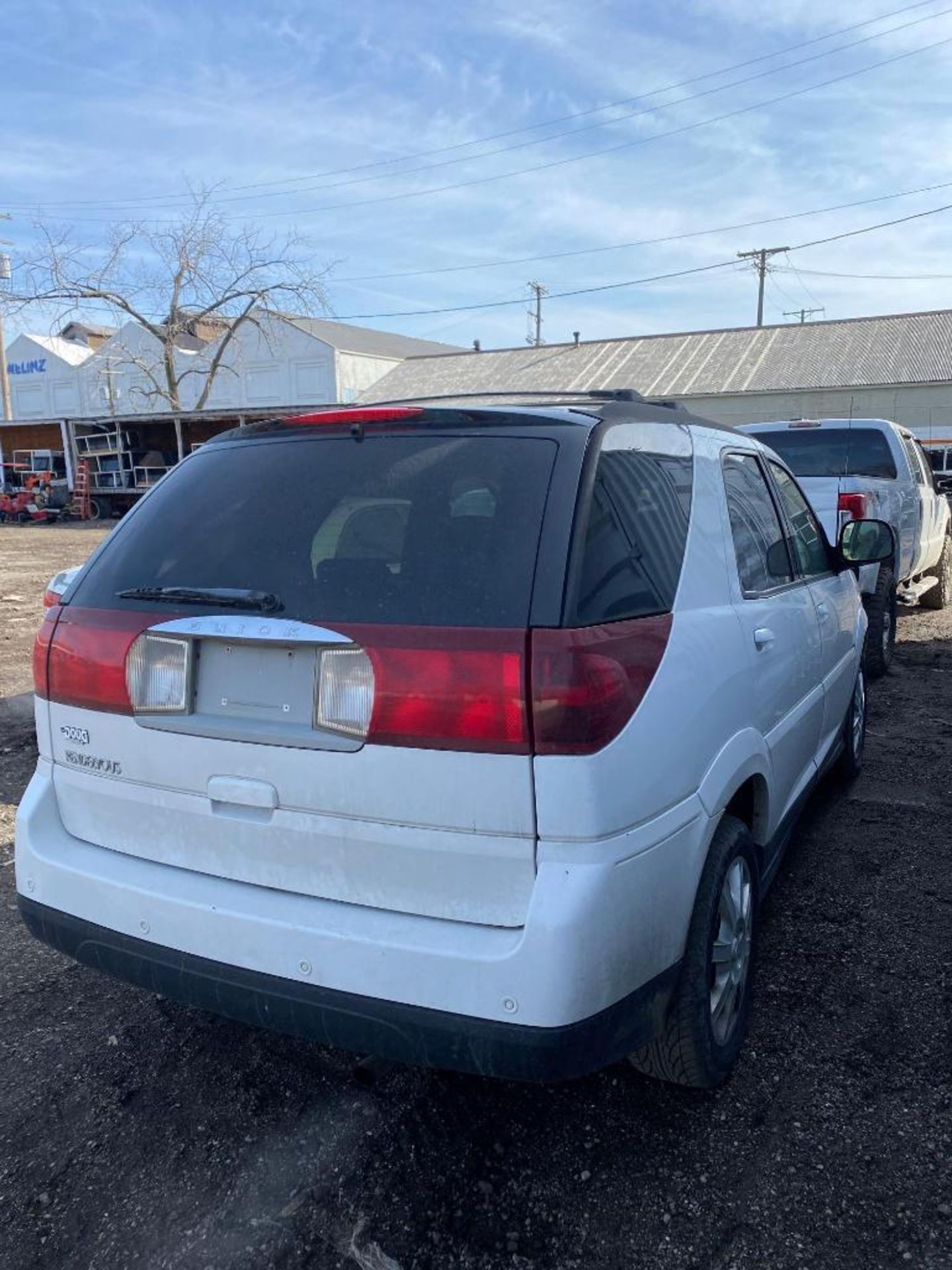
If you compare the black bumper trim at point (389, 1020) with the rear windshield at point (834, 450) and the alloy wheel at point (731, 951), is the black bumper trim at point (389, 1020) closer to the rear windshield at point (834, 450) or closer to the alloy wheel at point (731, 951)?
the alloy wheel at point (731, 951)

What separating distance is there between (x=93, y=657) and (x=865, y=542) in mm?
3356

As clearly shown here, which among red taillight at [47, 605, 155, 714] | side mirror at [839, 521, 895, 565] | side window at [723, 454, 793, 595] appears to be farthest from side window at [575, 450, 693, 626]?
side mirror at [839, 521, 895, 565]

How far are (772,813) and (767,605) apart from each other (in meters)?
0.66

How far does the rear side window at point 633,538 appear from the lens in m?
2.06

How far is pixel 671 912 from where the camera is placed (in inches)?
84.7

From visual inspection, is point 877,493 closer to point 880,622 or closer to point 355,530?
point 880,622

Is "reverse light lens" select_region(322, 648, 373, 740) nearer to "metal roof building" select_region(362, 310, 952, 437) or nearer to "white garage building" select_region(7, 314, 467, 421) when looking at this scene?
"metal roof building" select_region(362, 310, 952, 437)

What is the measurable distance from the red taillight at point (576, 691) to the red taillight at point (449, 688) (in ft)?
0.11

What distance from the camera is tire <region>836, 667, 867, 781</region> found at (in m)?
4.72

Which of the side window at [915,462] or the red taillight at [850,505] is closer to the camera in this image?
the red taillight at [850,505]

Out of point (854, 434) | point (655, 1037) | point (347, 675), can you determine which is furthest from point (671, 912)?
point (854, 434)

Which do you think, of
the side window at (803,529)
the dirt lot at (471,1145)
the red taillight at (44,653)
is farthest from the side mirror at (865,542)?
the red taillight at (44,653)

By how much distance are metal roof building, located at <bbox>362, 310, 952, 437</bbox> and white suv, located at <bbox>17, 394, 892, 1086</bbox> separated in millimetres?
21733

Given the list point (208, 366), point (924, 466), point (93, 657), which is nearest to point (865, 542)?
point (93, 657)
